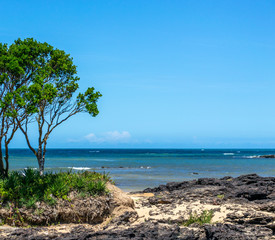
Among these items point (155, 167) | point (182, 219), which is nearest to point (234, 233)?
point (182, 219)

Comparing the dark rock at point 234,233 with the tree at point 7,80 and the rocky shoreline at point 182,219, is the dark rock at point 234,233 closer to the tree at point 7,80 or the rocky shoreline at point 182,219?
the rocky shoreline at point 182,219

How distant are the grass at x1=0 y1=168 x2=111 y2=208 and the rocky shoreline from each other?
2.60 ft

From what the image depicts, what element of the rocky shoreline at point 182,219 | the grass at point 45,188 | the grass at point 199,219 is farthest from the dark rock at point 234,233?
the grass at point 45,188

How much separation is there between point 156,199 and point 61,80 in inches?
283

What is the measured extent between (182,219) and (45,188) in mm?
4430

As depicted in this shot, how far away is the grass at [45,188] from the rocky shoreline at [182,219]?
794mm

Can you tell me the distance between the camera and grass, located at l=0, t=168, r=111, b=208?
10938 mm

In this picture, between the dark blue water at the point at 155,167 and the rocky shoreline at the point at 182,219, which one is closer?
the rocky shoreline at the point at 182,219

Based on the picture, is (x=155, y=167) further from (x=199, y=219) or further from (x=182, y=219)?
(x=199, y=219)

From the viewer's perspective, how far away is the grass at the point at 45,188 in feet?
35.9

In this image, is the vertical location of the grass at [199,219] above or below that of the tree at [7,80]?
below

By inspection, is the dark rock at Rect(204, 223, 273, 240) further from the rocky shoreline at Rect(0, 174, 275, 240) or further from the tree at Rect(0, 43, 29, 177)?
the tree at Rect(0, 43, 29, 177)

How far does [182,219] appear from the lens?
1091cm

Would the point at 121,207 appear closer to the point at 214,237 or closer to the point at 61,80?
the point at 214,237
